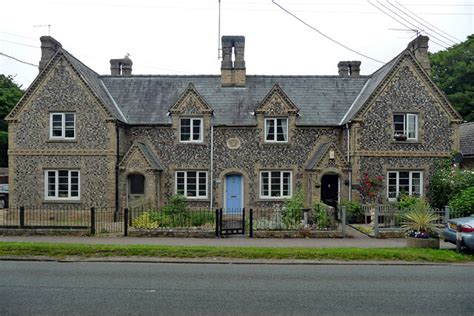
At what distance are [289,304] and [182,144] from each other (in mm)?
17485

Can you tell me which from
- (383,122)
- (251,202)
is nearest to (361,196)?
(383,122)

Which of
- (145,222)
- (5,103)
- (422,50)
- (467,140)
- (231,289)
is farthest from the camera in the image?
(5,103)

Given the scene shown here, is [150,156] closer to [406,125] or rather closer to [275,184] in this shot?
[275,184]

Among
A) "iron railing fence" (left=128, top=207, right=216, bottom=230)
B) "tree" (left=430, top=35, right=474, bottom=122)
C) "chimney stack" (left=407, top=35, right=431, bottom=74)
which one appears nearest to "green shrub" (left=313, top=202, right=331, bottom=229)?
"iron railing fence" (left=128, top=207, right=216, bottom=230)

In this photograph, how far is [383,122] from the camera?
933 inches

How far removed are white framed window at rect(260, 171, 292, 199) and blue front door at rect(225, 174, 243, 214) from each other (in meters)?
1.35

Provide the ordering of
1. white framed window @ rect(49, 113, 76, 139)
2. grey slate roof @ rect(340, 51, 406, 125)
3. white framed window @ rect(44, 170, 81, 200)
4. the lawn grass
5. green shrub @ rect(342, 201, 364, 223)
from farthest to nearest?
grey slate roof @ rect(340, 51, 406, 125), white framed window @ rect(49, 113, 76, 139), white framed window @ rect(44, 170, 81, 200), green shrub @ rect(342, 201, 364, 223), the lawn grass

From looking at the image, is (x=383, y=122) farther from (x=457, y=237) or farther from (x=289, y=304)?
(x=289, y=304)

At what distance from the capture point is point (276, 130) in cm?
2483

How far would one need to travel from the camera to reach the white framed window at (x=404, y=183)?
23.7 m

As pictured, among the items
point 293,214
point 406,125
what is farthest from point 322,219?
point 406,125

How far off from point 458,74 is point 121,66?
4106cm

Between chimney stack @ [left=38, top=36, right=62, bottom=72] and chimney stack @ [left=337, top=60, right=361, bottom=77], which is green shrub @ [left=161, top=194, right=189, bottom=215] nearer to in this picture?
chimney stack @ [left=38, top=36, right=62, bottom=72]

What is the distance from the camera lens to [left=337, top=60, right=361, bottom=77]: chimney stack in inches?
1174
